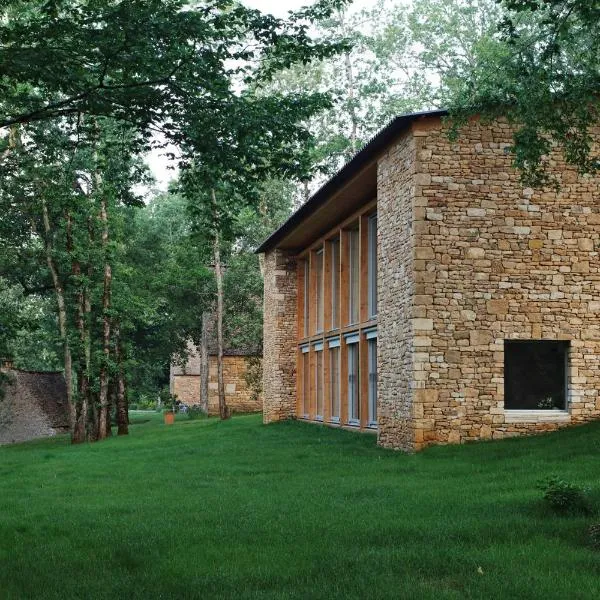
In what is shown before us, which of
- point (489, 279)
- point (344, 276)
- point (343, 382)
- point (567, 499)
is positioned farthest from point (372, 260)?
point (567, 499)

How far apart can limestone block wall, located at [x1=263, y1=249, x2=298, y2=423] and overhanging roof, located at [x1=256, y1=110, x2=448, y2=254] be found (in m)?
3.15

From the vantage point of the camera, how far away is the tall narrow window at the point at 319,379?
31859mm

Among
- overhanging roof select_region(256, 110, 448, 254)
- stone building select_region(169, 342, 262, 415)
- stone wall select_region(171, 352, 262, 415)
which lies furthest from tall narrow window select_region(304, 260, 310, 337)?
stone wall select_region(171, 352, 262, 415)

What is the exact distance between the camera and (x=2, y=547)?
35.1ft

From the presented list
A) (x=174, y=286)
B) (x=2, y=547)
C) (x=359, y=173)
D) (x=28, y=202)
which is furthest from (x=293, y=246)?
(x=2, y=547)

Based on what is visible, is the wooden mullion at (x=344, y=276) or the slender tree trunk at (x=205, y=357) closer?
the wooden mullion at (x=344, y=276)

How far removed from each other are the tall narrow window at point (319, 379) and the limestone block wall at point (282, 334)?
2377 mm

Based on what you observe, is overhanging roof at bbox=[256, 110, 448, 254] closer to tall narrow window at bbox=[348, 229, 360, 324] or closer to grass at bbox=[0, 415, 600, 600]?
tall narrow window at bbox=[348, 229, 360, 324]

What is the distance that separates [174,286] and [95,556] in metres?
38.5

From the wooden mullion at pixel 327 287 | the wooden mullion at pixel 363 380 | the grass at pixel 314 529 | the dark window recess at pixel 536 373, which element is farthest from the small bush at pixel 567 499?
the wooden mullion at pixel 327 287

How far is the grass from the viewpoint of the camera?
27.3 ft

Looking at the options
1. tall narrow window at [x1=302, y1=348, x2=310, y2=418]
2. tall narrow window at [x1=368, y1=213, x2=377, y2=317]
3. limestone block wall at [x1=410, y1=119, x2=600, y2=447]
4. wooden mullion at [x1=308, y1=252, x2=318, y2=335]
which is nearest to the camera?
limestone block wall at [x1=410, y1=119, x2=600, y2=447]

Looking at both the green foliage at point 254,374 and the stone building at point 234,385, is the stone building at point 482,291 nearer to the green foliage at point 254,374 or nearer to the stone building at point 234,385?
the green foliage at point 254,374

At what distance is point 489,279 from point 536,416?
292 cm
